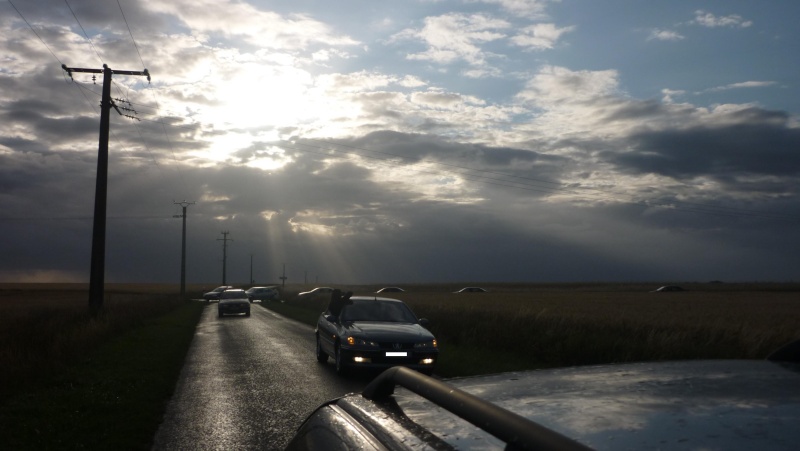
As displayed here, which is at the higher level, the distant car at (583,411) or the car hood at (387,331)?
the distant car at (583,411)

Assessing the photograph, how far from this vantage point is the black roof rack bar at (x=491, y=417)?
159cm

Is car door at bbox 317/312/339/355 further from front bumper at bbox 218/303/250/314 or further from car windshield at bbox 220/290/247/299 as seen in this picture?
car windshield at bbox 220/290/247/299

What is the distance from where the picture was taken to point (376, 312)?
1521 centimetres

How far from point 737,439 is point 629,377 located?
1.02 meters

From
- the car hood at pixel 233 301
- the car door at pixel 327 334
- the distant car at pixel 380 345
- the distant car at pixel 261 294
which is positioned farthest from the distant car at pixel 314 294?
the distant car at pixel 380 345

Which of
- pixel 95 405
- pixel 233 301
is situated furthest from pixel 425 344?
pixel 233 301

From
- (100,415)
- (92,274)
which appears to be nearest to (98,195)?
(92,274)

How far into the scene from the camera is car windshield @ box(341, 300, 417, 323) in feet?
49.2

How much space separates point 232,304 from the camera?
4091 centimetres

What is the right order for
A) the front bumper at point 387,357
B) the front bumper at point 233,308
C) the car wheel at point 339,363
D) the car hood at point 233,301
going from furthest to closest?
the car hood at point 233,301, the front bumper at point 233,308, the car wheel at point 339,363, the front bumper at point 387,357

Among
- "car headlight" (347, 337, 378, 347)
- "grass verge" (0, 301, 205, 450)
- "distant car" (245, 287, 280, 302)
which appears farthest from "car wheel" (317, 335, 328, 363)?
"distant car" (245, 287, 280, 302)

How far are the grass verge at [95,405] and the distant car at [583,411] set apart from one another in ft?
20.1

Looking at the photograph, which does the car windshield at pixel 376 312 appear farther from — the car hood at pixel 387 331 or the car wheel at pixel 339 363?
the car wheel at pixel 339 363

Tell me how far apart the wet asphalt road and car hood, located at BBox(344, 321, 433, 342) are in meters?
0.94
